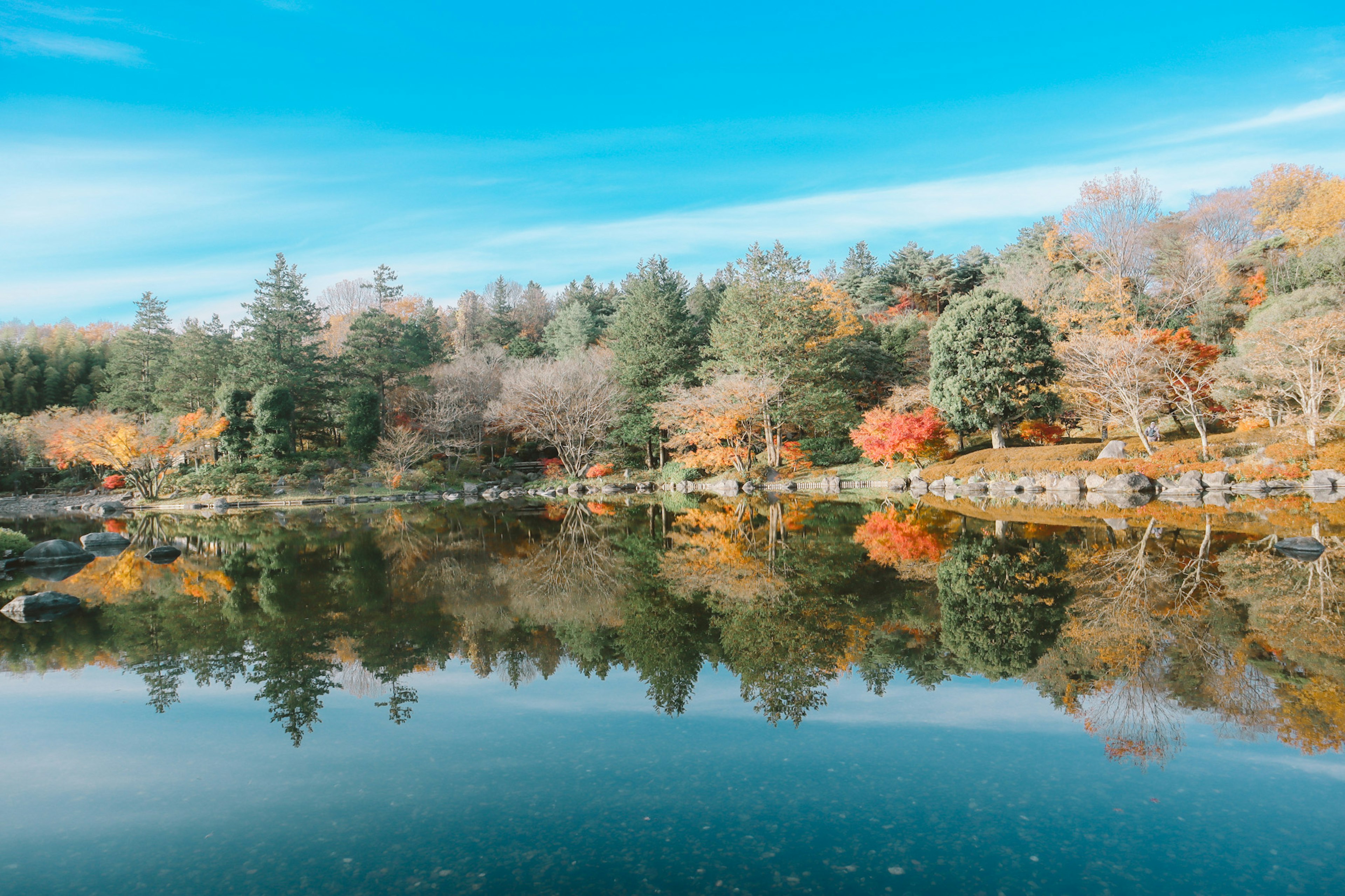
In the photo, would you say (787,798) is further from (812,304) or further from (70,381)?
(70,381)

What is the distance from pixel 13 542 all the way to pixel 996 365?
97.1 feet

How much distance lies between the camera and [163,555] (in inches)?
591

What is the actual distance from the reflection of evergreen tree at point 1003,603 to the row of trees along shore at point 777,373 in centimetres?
1647

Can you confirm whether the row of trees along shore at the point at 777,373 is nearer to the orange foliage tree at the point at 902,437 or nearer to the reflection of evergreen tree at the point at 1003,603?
the orange foliage tree at the point at 902,437

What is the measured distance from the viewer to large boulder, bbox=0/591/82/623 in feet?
32.4

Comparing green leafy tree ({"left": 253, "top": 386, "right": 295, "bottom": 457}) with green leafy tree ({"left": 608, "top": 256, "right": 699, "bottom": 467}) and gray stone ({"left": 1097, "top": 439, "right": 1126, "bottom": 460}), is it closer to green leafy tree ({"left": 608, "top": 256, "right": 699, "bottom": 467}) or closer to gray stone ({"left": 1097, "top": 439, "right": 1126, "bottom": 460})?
green leafy tree ({"left": 608, "top": 256, "right": 699, "bottom": 467})

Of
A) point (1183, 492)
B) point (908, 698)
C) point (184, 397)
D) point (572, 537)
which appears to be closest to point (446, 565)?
point (572, 537)

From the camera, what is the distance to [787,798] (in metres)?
4.21

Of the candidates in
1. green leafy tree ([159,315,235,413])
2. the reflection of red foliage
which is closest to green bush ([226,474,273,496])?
green leafy tree ([159,315,235,413])

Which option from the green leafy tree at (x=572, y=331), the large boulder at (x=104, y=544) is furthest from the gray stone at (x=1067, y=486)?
the green leafy tree at (x=572, y=331)

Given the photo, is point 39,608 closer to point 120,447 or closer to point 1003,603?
point 1003,603

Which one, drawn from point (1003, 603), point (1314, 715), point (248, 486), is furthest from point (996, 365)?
point (248, 486)

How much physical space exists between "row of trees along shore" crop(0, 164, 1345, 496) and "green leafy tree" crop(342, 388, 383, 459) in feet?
0.33

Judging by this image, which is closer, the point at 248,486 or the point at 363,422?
the point at 248,486
